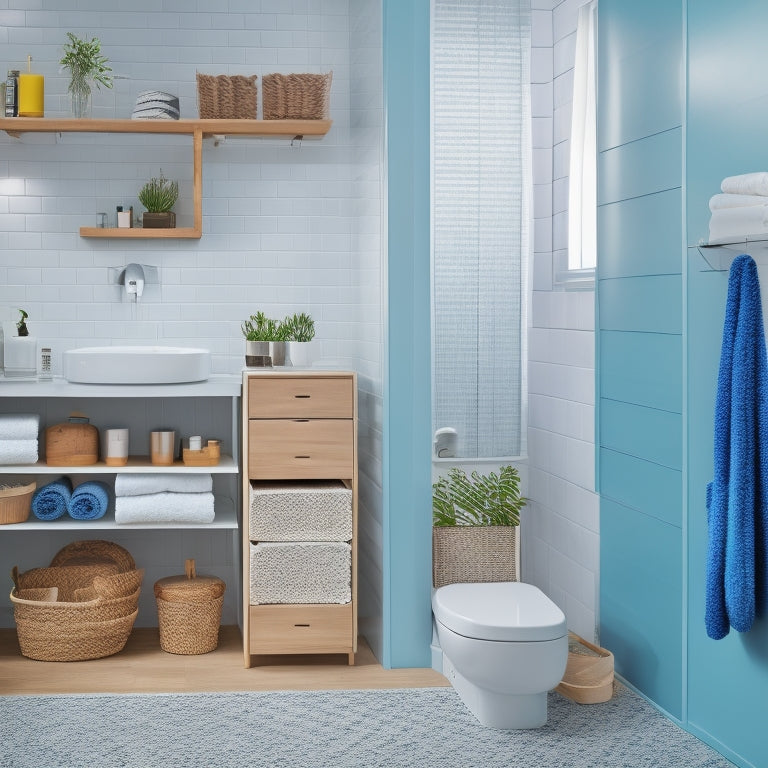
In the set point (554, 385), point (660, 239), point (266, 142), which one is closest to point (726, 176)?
point (660, 239)

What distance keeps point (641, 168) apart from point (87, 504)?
240 cm

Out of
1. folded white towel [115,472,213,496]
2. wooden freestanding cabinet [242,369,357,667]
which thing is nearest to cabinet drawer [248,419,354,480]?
wooden freestanding cabinet [242,369,357,667]

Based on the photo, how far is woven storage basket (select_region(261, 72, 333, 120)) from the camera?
163 inches

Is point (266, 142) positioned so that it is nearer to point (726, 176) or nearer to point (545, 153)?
point (545, 153)

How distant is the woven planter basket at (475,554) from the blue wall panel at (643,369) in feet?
2.18

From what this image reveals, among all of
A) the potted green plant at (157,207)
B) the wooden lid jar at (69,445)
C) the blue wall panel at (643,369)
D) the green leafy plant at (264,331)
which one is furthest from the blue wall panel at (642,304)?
the wooden lid jar at (69,445)

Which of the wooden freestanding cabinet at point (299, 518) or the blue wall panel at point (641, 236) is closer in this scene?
the blue wall panel at point (641, 236)

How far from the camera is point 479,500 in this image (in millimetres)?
3941

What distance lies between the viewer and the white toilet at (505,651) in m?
3.10

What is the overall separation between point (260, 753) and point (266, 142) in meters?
2.53

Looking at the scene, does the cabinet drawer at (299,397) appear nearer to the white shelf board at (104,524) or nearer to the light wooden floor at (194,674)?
the white shelf board at (104,524)

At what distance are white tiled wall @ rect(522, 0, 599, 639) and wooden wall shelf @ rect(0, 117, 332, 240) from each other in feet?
3.03

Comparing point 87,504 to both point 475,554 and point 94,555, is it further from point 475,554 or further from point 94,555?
point 475,554

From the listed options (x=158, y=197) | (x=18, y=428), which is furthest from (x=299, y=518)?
(x=158, y=197)
